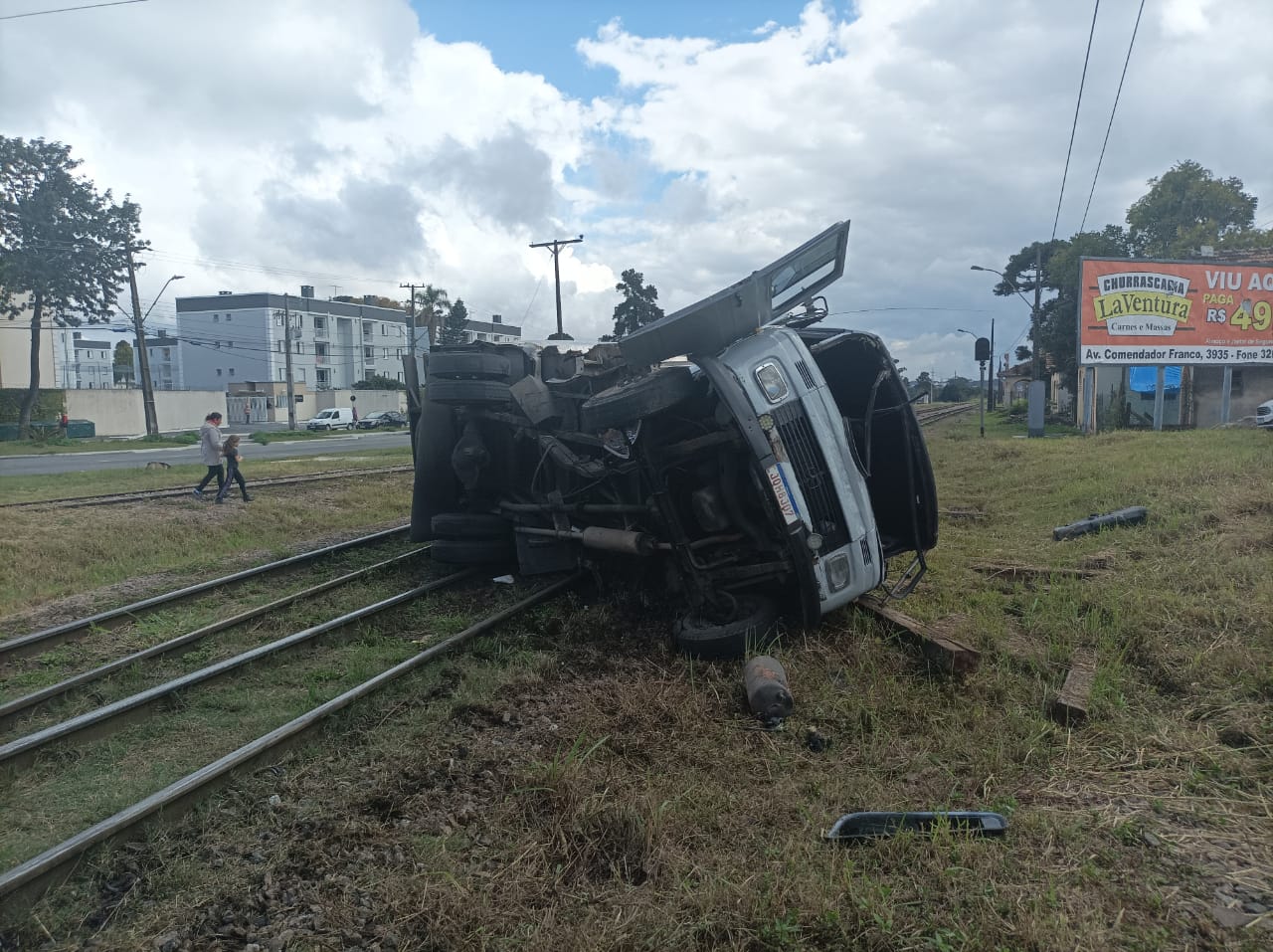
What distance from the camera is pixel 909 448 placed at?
6.64 metres

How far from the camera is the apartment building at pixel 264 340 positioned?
8138cm

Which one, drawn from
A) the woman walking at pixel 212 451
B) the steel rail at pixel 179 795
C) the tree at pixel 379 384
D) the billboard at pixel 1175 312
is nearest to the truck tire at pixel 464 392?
the steel rail at pixel 179 795

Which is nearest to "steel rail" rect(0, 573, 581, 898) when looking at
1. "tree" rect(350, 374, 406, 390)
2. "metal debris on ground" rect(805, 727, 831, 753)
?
"metal debris on ground" rect(805, 727, 831, 753)

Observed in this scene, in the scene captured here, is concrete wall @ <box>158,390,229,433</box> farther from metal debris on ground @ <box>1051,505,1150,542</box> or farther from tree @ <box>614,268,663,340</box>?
metal debris on ground @ <box>1051,505,1150,542</box>

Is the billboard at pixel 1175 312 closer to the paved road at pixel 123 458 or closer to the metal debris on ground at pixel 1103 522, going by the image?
the metal debris on ground at pixel 1103 522

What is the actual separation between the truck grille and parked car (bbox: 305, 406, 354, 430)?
169ft

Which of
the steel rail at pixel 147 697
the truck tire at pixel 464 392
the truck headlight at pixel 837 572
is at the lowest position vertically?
the steel rail at pixel 147 697

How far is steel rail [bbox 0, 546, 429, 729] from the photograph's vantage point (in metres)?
5.29

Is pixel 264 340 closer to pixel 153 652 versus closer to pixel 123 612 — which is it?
pixel 123 612

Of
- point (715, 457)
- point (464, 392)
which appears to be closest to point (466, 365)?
point (464, 392)

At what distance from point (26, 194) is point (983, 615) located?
4790cm

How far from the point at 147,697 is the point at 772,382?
4.37 meters

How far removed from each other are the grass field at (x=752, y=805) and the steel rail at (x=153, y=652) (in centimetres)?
120

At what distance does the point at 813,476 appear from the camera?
224 inches
